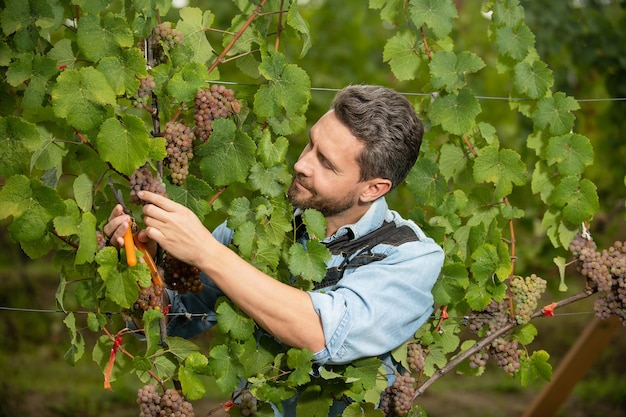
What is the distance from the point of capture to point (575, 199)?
242 cm

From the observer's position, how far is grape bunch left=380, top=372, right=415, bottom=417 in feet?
7.24

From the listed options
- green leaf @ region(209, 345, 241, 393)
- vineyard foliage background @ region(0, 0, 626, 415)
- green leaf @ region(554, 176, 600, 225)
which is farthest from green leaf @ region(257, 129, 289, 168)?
green leaf @ region(554, 176, 600, 225)

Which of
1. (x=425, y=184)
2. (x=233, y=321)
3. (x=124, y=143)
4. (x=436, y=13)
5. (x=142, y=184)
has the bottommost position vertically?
(x=233, y=321)

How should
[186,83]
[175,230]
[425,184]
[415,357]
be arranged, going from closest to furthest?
[175,230] < [186,83] < [415,357] < [425,184]

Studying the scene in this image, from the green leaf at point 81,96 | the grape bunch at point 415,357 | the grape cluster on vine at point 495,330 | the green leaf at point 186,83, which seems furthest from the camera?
the grape cluster on vine at point 495,330

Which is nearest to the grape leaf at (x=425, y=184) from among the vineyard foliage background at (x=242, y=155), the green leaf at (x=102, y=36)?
the vineyard foliage background at (x=242, y=155)

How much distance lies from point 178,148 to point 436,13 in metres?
0.86

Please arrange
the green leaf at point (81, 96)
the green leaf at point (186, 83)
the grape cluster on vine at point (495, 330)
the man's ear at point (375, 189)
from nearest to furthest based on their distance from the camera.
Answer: the green leaf at point (81, 96) < the green leaf at point (186, 83) < the man's ear at point (375, 189) < the grape cluster on vine at point (495, 330)

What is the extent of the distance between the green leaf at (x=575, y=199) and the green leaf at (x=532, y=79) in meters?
0.27

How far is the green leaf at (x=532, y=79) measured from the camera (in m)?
2.43

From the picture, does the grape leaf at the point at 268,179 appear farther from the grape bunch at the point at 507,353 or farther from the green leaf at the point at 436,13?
the grape bunch at the point at 507,353

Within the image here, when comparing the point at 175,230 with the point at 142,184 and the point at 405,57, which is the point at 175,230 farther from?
the point at 405,57

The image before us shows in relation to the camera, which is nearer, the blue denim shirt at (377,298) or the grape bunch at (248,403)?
the blue denim shirt at (377,298)

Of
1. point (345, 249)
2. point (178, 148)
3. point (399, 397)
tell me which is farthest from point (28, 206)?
point (399, 397)
